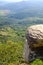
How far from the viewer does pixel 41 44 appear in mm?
13938

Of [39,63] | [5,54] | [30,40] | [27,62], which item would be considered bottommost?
[5,54]

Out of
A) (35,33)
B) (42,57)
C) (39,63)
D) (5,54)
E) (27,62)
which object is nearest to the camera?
(39,63)

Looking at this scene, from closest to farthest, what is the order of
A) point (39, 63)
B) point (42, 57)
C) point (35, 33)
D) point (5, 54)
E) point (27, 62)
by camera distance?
point (39, 63), point (35, 33), point (42, 57), point (27, 62), point (5, 54)

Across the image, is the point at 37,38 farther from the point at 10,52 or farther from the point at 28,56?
the point at 10,52

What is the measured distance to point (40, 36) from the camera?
1352cm

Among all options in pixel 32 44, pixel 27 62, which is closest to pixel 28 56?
pixel 27 62

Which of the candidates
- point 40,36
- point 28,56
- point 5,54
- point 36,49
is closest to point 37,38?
point 40,36

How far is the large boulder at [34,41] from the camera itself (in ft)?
44.6

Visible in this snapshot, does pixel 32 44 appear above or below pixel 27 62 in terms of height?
above

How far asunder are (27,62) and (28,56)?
600 mm

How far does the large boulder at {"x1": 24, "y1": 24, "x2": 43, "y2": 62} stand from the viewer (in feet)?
44.6

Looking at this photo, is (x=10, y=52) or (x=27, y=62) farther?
(x=10, y=52)

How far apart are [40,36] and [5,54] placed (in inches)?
661

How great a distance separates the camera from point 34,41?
13.8 meters
